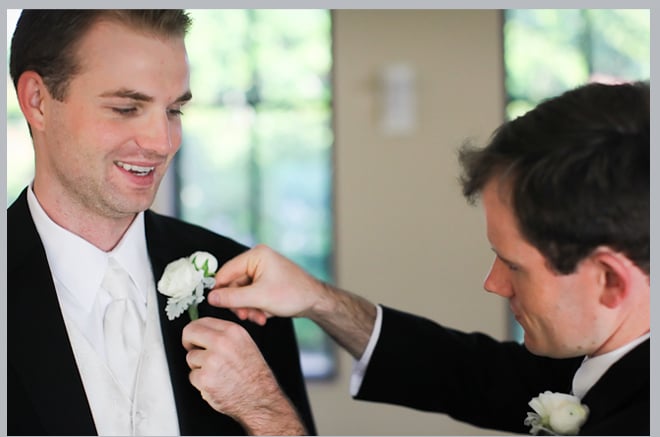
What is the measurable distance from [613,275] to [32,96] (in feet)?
1.92

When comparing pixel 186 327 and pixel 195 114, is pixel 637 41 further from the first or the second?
pixel 186 327

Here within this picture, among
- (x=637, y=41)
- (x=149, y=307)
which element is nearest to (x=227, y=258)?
(x=149, y=307)

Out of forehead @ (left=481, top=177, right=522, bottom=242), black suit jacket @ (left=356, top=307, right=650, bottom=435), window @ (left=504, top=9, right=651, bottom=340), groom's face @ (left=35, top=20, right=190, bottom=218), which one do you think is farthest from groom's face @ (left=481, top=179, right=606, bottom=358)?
window @ (left=504, top=9, right=651, bottom=340)

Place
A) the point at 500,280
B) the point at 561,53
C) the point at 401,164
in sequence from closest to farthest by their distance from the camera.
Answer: the point at 500,280, the point at 561,53, the point at 401,164

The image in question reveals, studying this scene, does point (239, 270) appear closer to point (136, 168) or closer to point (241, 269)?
point (241, 269)

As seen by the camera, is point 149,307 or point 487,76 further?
point 487,76

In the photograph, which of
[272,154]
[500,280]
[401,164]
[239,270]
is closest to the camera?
[500,280]

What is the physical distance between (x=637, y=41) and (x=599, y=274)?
165 cm

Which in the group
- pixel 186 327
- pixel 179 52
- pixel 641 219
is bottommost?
pixel 186 327

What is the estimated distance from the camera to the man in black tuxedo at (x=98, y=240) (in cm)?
79

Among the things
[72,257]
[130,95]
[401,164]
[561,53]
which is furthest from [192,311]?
[561,53]

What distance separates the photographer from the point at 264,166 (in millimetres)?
3314

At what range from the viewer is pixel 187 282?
2.82 ft

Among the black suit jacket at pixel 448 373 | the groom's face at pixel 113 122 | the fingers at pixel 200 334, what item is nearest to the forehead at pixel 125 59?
the groom's face at pixel 113 122
